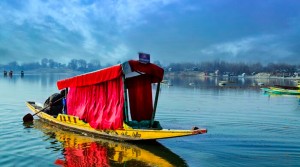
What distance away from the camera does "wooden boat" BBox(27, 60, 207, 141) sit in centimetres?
1600

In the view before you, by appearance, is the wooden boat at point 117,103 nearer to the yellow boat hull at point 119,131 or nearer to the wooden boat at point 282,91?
the yellow boat hull at point 119,131

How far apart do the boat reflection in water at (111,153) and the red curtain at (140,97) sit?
1752mm

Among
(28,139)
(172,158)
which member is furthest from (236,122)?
(28,139)

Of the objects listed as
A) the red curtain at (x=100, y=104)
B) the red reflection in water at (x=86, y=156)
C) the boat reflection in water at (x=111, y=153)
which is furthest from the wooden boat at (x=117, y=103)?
the red reflection in water at (x=86, y=156)

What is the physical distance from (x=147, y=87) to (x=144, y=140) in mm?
3211

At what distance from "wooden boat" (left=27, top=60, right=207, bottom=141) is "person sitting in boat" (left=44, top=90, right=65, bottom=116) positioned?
8.69 ft

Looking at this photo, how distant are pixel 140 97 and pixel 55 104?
7.78 meters

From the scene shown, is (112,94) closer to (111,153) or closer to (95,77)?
(95,77)

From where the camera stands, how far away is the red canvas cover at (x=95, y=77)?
52.9ft

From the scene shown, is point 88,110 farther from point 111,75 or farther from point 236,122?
point 236,122

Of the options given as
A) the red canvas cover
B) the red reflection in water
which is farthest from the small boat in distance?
the red reflection in water

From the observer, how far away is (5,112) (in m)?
26.1

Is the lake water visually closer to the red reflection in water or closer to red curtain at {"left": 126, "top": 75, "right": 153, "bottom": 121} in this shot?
the red reflection in water

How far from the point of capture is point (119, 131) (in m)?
16.3
